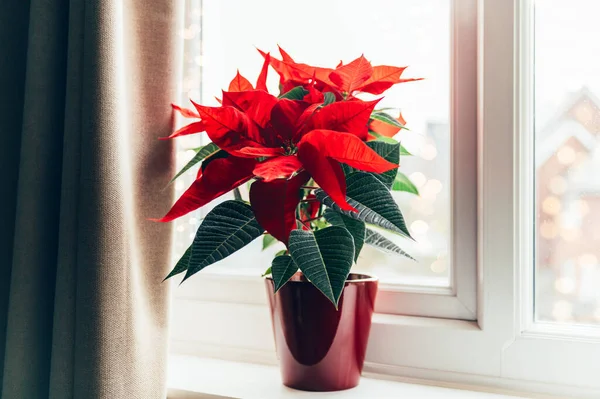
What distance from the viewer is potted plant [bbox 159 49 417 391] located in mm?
675

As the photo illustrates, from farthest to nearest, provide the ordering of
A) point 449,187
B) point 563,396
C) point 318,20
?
point 318,20 → point 449,187 → point 563,396

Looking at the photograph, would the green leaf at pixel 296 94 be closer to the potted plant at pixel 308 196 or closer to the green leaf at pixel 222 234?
the potted plant at pixel 308 196

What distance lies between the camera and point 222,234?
0.71m

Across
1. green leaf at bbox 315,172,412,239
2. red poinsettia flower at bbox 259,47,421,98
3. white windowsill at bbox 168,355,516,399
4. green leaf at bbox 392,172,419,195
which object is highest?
red poinsettia flower at bbox 259,47,421,98

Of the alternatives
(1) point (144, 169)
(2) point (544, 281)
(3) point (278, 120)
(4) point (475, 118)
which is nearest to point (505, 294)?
(2) point (544, 281)

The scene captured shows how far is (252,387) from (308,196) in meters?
0.36

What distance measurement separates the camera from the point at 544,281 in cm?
94

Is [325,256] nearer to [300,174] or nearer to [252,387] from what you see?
[300,174]

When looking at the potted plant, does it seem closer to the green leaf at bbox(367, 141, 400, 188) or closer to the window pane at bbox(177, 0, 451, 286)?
the green leaf at bbox(367, 141, 400, 188)

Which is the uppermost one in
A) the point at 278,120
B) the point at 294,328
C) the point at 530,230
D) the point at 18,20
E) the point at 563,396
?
the point at 18,20

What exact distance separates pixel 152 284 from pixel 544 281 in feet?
2.17

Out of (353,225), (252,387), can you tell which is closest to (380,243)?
(353,225)

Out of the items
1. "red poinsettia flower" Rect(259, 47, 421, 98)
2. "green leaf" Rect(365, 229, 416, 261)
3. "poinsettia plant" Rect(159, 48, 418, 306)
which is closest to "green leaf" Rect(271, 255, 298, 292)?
"poinsettia plant" Rect(159, 48, 418, 306)

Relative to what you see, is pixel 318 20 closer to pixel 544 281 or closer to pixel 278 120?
pixel 278 120
